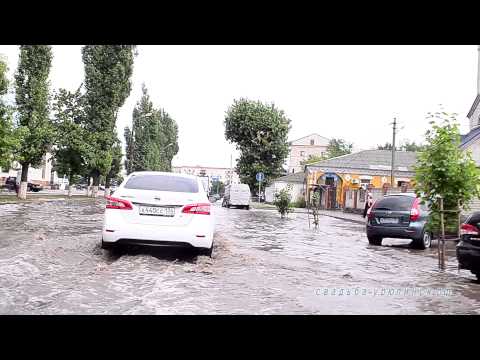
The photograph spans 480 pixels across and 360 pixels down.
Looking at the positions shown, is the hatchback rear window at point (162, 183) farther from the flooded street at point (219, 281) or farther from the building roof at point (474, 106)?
the building roof at point (474, 106)

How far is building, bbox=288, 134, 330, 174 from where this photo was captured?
337ft

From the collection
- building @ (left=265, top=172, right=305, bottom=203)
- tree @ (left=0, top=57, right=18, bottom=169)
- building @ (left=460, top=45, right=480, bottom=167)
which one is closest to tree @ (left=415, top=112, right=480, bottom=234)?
building @ (left=460, top=45, right=480, bottom=167)

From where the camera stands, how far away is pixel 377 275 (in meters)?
8.70

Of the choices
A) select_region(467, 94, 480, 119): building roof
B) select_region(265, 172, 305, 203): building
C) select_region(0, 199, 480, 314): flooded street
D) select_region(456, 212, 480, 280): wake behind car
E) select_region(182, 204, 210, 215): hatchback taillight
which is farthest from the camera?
select_region(265, 172, 305, 203): building

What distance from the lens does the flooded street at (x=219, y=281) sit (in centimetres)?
562

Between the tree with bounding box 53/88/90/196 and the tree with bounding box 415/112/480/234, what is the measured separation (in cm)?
3155

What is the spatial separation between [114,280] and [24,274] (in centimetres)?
134

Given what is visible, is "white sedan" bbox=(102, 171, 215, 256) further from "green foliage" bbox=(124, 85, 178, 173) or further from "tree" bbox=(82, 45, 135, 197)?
"green foliage" bbox=(124, 85, 178, 173)

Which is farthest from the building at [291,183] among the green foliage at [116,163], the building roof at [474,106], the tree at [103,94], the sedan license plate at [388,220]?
the sedan license plate at [388,220]

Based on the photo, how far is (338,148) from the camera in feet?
311

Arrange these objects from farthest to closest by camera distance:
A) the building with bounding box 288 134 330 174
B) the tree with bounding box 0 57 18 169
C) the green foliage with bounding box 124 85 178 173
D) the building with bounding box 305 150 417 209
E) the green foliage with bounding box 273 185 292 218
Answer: the building with bounding box 288 134 330 174
the green foliage with bounding box 124 85 178 173
the building with bounding box 305 150 417 209
the green foliage with bounding box 273 185 292 218
the tree with bounding box 0 57 18 169

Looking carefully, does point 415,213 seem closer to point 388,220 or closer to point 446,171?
point 388,220

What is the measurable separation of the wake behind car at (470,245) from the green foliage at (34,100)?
27.3 m
